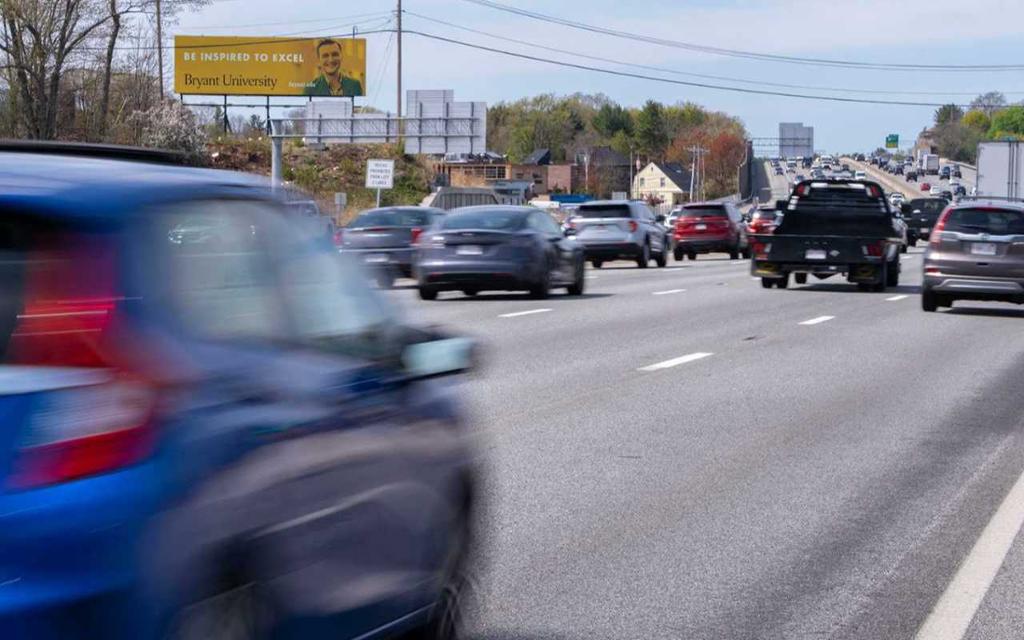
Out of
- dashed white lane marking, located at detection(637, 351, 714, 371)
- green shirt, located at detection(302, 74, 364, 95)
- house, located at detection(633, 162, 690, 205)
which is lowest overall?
dashed white lane marking, located at detection(637, 351, 714, 371)

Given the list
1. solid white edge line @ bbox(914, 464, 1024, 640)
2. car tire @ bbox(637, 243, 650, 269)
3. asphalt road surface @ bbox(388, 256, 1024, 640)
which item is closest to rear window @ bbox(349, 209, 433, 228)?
car tire @ bbox(637, 243, 650, 269)

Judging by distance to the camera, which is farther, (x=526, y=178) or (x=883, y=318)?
(x=526, y=178)

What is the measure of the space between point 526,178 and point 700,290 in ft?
491

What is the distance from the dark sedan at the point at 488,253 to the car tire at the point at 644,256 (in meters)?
16.0

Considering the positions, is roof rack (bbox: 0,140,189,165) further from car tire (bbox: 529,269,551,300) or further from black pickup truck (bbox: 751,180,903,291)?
black pickup truck (bbox: 751,180,903,291)

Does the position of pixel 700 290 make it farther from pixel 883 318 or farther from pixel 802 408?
pixel 802 408

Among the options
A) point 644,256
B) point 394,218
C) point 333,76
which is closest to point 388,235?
point 394,218

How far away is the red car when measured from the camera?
49094 mm

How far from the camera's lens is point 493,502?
8250 millimetres

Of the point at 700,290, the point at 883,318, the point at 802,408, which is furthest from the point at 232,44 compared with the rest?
the point at 802,408

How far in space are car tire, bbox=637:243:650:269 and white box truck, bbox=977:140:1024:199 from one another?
1578 cm

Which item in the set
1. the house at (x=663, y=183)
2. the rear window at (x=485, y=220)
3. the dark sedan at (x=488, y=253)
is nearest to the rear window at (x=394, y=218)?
the dark sedan at (x=488, y=253)

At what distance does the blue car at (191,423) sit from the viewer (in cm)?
337

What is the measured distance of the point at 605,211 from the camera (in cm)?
3947
